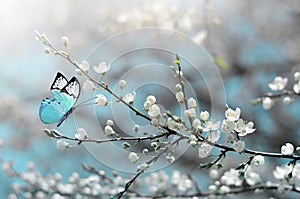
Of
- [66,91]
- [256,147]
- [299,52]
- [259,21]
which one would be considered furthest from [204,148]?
[259,21]

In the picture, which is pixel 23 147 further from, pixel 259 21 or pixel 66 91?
pixel 66 91

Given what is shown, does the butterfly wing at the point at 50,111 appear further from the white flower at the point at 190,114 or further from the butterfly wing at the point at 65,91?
the white flower at the point at 190,114

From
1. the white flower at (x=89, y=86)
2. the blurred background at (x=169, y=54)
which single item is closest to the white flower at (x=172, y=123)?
the white flower at (x=89, y=86)

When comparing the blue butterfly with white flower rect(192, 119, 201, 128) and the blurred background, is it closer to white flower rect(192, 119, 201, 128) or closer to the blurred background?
white flower rect(192, 119, 201, 128)

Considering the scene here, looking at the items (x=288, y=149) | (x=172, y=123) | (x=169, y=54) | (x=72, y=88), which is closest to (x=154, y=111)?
(x=172, y=123)

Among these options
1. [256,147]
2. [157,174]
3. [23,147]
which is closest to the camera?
[157,174]

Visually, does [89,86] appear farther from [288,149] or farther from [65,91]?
[288,149]
